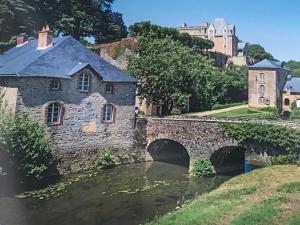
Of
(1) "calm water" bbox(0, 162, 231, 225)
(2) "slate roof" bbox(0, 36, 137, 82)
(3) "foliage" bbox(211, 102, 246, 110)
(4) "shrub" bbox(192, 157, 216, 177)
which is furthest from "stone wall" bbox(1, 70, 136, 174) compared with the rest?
(3) "foliage" bbox(211, 102, 246, 110)

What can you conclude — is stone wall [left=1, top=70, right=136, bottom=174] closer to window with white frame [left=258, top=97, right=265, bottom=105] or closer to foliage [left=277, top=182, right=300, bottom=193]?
foliage [left=277, top=182, right=300, bottom=193]

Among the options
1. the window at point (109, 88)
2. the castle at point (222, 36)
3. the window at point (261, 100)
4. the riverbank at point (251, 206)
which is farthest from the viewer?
the castle at point (222, 36)

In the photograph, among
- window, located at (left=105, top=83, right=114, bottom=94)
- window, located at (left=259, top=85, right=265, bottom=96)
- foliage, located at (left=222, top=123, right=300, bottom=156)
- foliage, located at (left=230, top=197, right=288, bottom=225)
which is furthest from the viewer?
window, located at (left=259, top=85, right=265, bottom=96)

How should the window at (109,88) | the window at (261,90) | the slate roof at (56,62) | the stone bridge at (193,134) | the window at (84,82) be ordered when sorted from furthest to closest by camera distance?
the window at (261,90), the window at (109,88), the window at (84,82), the stone bridge at (193,134), the slate roof at (56,62)

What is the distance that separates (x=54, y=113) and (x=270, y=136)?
1418 cm

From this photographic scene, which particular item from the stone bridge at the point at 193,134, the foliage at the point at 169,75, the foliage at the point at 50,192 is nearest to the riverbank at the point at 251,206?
the stone bridge at the point at 193,134

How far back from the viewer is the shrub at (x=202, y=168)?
26.3 metres

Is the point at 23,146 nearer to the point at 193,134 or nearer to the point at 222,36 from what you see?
the point at 193,134

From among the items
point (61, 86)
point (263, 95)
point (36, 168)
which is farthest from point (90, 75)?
point (263, 95)

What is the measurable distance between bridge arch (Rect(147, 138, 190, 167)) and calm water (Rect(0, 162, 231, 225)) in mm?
3602

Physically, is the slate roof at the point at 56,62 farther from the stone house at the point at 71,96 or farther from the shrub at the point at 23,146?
the shrub at the point at 23,146

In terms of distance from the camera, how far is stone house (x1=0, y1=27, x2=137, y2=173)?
24.9m

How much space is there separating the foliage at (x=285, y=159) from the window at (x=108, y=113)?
12.2 m

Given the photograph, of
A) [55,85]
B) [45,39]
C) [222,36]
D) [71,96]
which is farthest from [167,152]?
[222,36]
